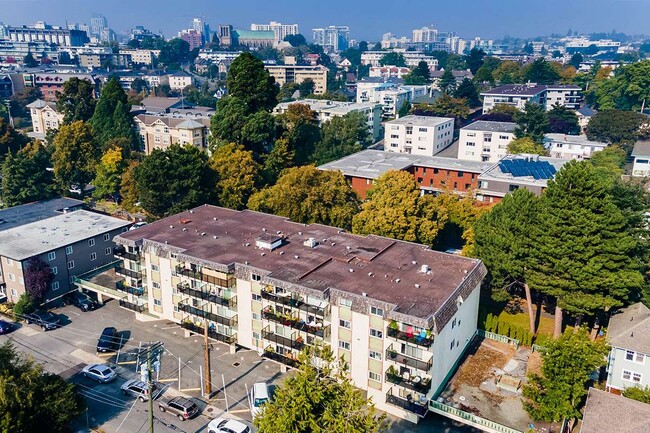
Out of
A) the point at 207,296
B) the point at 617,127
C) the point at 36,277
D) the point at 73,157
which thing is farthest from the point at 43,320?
the point at 617,127

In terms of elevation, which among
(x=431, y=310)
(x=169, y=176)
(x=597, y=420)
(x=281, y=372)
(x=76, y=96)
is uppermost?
(x=76, y=96)

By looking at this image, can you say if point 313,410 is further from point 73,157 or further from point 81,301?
point 73,157

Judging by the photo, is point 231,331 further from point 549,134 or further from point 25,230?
point 549,134

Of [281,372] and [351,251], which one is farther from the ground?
[351,251]

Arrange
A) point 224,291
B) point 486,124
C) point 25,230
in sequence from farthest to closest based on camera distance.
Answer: point 486,124
point 25,230
point 224,291

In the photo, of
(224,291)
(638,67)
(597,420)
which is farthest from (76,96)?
(638,67)

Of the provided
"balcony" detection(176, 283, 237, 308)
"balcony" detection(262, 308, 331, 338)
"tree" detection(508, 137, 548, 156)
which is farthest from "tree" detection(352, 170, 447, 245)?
"tree" detection(508, 137, 548, 156)
